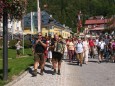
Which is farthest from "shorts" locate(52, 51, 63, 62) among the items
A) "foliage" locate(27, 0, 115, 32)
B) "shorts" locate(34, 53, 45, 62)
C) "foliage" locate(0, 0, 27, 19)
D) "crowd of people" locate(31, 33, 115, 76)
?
"foliage" locate(27, 0, 115, 32)

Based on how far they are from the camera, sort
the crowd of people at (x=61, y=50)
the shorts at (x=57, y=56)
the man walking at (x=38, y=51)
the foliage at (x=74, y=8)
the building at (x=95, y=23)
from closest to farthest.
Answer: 1. the man walking at (x=38, y=51)
2. the crowd of people at (x=61, y=50)
3. the shorts at (x=57, y=56)
4. the foliage at (x=74, y=8)
5. the building at (x=95, y=23)

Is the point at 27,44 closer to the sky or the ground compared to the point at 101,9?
closer to the ground

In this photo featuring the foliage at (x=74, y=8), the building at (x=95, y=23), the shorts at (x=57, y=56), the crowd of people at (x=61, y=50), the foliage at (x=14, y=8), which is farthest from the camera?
the building at (x=95, y=23)

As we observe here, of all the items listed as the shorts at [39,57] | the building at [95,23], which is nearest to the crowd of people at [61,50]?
the shorts at [39,57]

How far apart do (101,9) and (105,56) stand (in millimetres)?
121972

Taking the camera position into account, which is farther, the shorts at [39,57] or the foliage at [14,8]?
the shorts at [39,57]

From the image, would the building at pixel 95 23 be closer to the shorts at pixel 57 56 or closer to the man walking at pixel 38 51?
the shorts at pixel 57 56

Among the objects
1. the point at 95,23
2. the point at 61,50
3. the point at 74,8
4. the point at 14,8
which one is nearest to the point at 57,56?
the point at 61,50

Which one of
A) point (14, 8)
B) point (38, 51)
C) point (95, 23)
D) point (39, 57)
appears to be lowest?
point (39, 57)

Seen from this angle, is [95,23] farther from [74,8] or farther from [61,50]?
[61,50]

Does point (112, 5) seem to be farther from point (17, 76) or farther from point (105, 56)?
point (17, 76)

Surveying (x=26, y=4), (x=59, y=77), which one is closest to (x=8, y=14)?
(x=26, y=4)

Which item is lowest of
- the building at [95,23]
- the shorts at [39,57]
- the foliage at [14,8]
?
the shorts at [39,57]

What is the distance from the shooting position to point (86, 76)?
54.2 ft
